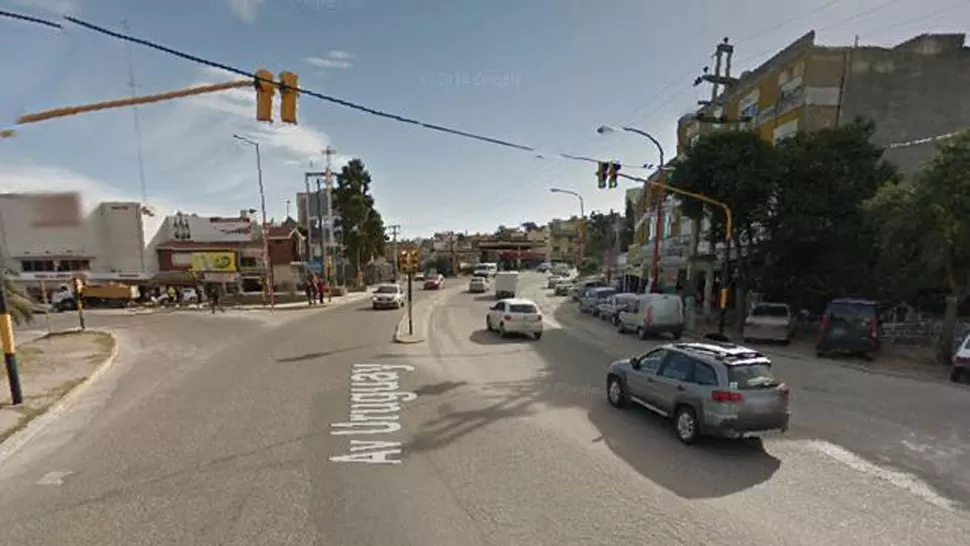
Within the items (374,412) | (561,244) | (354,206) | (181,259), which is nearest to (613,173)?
(374,412)

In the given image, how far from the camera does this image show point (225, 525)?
4.71 m

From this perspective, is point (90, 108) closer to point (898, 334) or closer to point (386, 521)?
point (386, 521)

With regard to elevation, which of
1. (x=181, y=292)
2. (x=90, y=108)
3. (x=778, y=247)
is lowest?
(x=181, y=292)

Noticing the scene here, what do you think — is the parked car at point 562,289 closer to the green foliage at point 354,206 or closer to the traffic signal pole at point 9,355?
the green foliage at point 354,206

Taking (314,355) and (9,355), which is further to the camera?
(314,355)

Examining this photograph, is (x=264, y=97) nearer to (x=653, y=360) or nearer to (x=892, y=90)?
(x=653, y=360)

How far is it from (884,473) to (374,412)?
25.6 feet

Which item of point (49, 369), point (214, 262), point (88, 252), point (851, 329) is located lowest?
point (49, 369)

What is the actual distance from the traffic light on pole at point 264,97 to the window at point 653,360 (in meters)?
7.76

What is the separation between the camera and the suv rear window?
22.2ft

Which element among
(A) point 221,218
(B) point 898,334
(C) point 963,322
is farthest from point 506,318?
(A) point 221,218

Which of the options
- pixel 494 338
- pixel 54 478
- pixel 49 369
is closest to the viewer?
pixel 54 478

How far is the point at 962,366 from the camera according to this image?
1132 centimetres

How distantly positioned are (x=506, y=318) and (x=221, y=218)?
36369 millimetres
